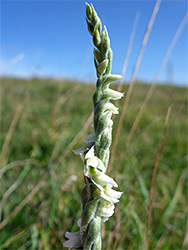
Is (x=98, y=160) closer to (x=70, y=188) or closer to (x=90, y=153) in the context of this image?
(x=90, y=153)

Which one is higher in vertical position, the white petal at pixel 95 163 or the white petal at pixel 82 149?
the white petal at pixel 82 149

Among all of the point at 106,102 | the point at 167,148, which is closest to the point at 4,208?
the point at 106,102

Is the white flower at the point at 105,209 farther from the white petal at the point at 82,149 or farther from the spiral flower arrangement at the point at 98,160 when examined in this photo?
the white petal at the point at 82,149

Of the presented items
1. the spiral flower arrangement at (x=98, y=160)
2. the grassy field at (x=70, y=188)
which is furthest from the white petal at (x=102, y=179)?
the grassy field at (x=70, y=188)

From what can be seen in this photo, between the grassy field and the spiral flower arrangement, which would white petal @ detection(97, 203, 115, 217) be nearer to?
the spiral flower arrangement

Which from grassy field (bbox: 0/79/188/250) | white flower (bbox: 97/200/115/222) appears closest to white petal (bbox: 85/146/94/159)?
white flower (bbox: 97/200/115/222)

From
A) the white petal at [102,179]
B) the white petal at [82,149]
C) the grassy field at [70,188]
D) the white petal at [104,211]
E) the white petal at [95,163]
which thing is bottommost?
the grassy field at [70,188]

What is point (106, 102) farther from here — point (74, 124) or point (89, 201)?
point (74, 124)

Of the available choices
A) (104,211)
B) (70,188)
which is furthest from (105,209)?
(70,188)
